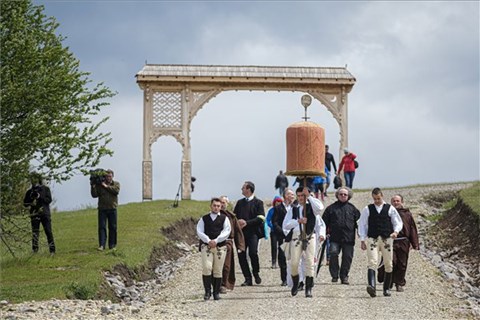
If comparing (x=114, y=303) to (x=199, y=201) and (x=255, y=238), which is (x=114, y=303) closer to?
(x=255, y=238)

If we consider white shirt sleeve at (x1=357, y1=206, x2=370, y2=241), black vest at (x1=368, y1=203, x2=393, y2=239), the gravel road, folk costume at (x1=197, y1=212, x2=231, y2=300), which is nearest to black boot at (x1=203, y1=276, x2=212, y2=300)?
folk costume at (x1=197, y1=212, x2=231, y2=300)

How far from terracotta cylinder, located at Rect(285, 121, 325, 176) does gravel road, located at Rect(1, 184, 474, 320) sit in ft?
7.98

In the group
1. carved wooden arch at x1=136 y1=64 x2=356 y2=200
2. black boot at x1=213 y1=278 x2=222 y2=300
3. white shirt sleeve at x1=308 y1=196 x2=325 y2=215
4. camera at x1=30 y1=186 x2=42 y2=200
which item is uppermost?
carved wooden arch at x1=136 y1=64 x2=356 y2=200

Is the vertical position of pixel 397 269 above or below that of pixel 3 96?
below

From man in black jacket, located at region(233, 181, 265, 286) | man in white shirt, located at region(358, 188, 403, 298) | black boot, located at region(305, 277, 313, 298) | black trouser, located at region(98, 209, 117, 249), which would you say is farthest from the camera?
black trouser, located at region(98, 209, 117, 249)

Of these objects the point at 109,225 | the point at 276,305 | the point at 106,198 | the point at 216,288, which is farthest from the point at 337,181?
the point at 276,305

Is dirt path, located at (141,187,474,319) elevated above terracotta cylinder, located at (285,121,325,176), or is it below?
below

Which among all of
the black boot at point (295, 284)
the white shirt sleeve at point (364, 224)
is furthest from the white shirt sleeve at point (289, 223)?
the white shirt sleeve at point (364, 224)

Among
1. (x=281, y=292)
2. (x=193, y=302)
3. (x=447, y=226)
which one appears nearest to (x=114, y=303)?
(x=193, y=302)

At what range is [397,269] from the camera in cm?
2059

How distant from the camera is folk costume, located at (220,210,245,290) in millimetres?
19953

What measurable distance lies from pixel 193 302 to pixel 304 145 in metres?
3.84

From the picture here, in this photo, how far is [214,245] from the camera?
63.7ft

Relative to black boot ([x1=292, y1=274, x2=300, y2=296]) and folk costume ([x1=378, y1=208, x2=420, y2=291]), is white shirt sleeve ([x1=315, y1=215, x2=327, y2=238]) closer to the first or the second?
black boot ([x1=292, y1=274, x2=300, y2=296])
